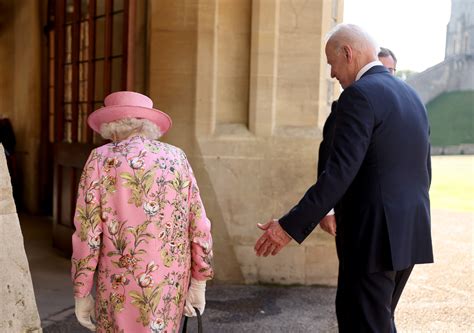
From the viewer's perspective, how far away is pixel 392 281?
2209 millimetres

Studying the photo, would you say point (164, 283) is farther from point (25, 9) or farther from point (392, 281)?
point (25, 9)

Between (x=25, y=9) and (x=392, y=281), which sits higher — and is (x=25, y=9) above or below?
above

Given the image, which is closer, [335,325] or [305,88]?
[335,325]

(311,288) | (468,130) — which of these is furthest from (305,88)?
(468,130)

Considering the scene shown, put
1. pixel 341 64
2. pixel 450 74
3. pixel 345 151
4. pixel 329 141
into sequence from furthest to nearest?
pixel 450 74 < pixel 329 141 < pixel 341 64 < pixel 345 151

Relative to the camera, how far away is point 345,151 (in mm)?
2119

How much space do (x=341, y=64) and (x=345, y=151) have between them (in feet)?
1.47

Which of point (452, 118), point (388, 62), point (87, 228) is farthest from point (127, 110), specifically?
point (452, 118)

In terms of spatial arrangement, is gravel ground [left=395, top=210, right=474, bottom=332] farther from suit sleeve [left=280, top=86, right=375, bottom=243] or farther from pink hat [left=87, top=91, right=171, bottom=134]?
pink hat [left=87, top=91, right=171, bottom=134]

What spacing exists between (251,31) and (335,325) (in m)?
2.39

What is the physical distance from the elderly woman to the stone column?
7.1 inches

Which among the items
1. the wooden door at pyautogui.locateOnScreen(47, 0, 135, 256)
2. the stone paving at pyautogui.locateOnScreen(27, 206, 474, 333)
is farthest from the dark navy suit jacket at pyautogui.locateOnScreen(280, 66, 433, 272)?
the wooden door at pyautogui.locateOnScreen(47, 0, 135, 256)

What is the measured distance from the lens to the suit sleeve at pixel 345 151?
2.12 meters

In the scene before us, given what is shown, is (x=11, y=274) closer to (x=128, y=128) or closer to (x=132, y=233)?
(x=132, y=233)
